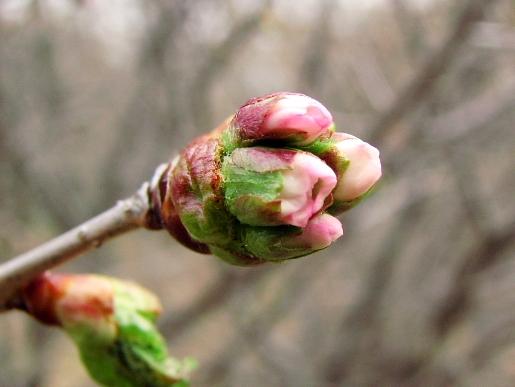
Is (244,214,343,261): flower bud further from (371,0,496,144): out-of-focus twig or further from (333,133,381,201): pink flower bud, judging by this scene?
(371,0,496,144): out-of-focus twig

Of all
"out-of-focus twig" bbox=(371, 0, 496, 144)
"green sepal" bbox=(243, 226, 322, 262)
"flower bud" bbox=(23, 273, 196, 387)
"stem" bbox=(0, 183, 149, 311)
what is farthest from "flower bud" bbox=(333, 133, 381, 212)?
"out-of-focus twig" bbox=(371, 0, 496, 144)

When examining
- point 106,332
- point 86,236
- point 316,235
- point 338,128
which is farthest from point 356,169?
point 338,128

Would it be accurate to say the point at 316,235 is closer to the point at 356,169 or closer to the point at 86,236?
the point at 356,169

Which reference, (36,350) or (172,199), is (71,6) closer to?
(36,350)

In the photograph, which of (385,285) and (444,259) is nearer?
(385,285)

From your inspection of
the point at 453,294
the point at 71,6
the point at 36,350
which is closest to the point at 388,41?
the point at 453,294

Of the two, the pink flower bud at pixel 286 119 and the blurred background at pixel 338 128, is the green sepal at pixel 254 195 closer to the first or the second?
the pink flower bud at pixel 286 119

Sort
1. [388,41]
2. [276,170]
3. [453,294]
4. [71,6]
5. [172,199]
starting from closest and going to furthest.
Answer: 1. [276,170]
2. [172,199]
3. [71,6]
4. [453,294]
5. [388,41]

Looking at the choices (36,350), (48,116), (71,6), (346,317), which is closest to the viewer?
(71,6)
